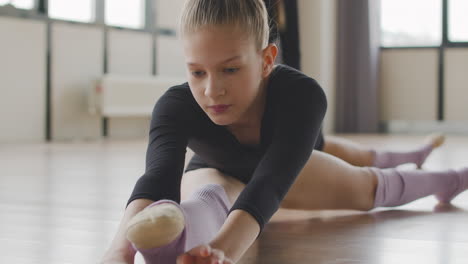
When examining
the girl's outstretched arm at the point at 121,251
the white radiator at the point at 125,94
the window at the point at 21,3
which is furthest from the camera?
the white radiator at the point at 125,94

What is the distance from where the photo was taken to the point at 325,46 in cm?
637

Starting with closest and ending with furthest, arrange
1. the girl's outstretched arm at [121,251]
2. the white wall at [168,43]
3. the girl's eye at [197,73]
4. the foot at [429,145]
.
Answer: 1. the girl's outstretched arm at [121,251]
2. the girl's eye at [197,73]
3. the foot at [429,145]
4. the white wall at [168,43]

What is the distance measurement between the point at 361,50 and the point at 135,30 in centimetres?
227

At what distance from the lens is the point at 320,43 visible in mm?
6305

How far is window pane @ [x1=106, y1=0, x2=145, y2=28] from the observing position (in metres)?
5.30

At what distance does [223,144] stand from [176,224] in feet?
1.46

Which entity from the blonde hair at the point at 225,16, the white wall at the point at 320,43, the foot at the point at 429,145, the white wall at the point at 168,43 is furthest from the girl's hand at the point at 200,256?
the white wall at the point at 320,43

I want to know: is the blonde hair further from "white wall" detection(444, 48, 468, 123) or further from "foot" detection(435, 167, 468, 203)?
"white wall" detection(444, 48, 468, 123)

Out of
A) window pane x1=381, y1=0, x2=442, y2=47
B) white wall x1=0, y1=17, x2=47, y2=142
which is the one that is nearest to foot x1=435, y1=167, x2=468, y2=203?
white wall x1=0, y1=17, x2=47, y2=142

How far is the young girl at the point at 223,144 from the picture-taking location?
0.82 metres

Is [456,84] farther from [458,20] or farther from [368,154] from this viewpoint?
[368,154]

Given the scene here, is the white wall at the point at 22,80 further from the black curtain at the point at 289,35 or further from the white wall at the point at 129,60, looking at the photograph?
the black curtain at the point at 289,35

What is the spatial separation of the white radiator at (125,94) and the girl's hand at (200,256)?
431 centimetres

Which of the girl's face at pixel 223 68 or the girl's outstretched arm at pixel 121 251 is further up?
the girl's face at pixel 223 68
